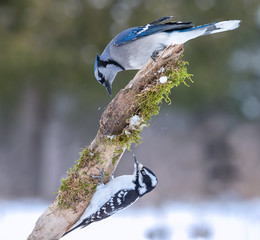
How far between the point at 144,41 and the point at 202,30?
1.75 feet

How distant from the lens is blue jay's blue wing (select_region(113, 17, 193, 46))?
329 centimetres

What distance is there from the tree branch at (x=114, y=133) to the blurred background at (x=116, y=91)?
14.0 feet

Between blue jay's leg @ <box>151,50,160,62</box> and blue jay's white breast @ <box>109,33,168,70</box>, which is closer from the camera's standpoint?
blue jay's leg @ <box>151,50,160,62</box>

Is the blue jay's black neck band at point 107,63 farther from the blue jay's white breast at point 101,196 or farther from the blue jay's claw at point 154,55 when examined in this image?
the blue jay's white breast at point 101,196

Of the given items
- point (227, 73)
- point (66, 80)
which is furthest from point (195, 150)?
point (66, 80)

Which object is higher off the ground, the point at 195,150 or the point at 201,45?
the point at 201,45

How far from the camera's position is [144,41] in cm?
346

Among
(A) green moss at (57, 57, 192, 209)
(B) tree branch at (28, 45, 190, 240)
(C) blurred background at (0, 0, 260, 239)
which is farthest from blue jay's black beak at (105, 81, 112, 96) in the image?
(C) blurred background at (0, 0, 260, 239)

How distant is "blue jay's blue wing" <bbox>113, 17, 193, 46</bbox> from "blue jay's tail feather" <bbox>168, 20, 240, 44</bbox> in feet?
0.17

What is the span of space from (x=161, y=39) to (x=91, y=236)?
3.11 m

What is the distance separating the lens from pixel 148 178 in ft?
12.0

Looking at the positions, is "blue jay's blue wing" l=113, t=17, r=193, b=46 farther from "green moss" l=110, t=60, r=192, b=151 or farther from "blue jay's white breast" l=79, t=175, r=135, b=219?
"blue jay's white breast" l=79, t=175, r=135, b=219

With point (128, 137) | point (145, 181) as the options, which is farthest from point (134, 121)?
point (145, 181)

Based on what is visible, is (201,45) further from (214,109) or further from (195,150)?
(195,150)
